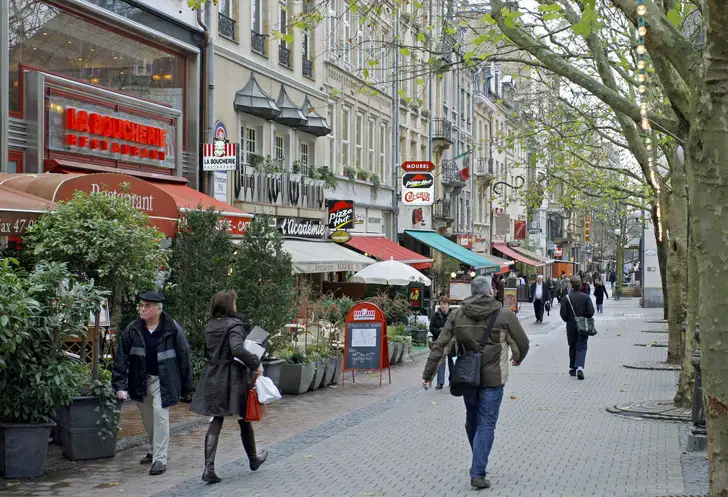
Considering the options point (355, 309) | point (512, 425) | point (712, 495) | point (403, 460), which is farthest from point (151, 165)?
point (712, 495)

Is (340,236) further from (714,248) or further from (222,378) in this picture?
(714,248)

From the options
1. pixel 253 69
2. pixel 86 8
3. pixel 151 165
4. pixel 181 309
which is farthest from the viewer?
pixel 253 69

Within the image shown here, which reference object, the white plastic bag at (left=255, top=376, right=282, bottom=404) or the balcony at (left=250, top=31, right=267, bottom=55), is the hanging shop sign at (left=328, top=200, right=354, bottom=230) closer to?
the balcony at (left=250, top=31, right=267, bottom=55)

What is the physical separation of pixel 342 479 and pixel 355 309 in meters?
8.44

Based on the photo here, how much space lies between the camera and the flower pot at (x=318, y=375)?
16984 mm

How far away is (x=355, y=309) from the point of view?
58.9ft

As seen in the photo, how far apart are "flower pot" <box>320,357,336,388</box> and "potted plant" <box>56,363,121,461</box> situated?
23.6ft

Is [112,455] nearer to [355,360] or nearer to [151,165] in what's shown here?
[355,360]

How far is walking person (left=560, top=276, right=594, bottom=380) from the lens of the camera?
1861 cm

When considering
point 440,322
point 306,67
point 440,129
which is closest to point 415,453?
point 440,322

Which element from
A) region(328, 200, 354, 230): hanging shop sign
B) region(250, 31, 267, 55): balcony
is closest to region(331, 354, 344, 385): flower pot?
region(250, 31, 267, 55): balcony

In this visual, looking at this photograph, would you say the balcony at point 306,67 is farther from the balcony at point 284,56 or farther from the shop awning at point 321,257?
the shop awning at point 321,257

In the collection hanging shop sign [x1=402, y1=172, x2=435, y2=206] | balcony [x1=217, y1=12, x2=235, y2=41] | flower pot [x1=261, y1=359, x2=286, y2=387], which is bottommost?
flower pot [x1=261, y1=359, x2=286, y2=387]

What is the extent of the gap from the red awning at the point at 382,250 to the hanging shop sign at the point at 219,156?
903 centimetres
